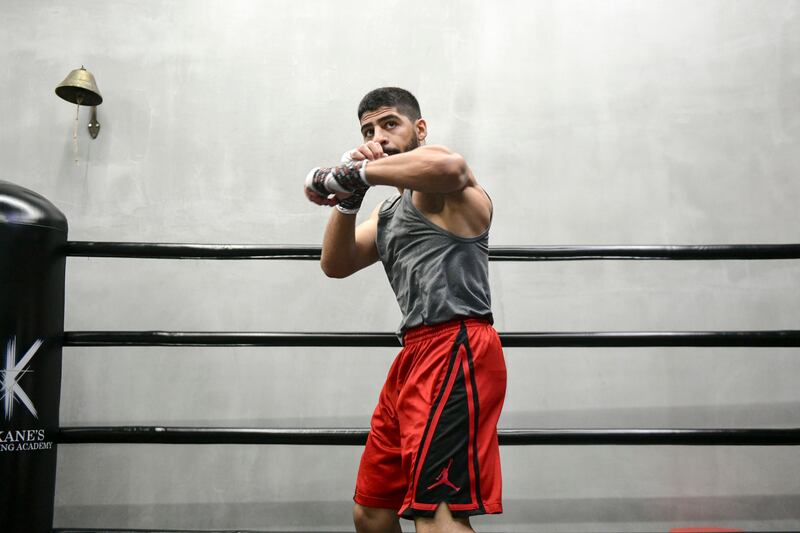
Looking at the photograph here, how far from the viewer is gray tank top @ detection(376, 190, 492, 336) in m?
1.62

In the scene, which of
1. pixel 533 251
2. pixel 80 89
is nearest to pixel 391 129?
pixel 533 251

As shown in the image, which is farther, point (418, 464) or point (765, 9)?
point (765, 9)

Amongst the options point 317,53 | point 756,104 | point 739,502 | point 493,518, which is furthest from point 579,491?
point 317,53

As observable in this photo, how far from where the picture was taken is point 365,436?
77.6 inches

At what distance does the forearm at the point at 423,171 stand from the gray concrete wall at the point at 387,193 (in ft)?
5.42

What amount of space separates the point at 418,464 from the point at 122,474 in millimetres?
2140

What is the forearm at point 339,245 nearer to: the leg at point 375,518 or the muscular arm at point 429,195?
the muscular arm at point 429,195

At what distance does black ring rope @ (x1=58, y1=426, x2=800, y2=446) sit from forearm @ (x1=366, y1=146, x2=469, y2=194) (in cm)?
82

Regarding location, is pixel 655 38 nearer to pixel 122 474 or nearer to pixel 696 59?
pixel 696 59

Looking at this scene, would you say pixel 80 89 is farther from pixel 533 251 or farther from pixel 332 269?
pixel 533 251

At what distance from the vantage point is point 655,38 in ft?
11.1

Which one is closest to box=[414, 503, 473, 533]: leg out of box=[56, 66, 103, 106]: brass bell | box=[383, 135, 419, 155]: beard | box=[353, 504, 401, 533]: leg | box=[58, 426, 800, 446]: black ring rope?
box=[353, 504, 401, 533]: leg

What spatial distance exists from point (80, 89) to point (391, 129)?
2.10m

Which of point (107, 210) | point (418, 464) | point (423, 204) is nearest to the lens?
point (418, 464)
